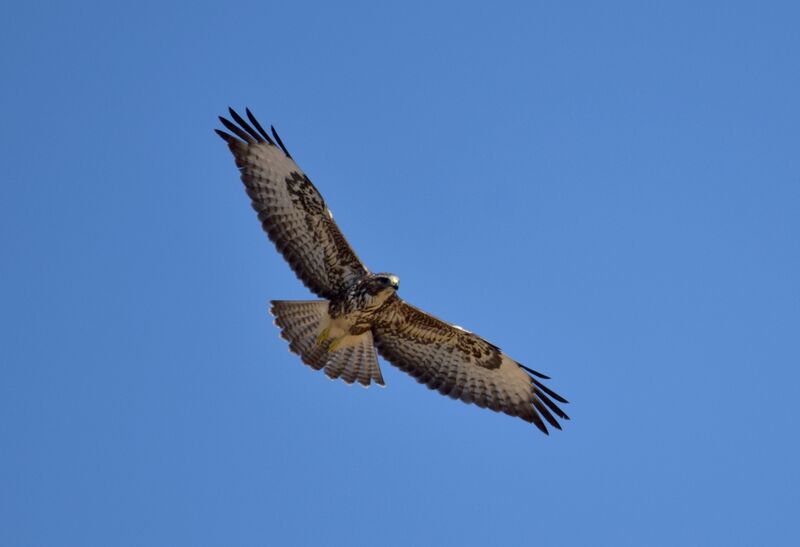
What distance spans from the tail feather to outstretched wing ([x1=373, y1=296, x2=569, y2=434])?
0.81ft

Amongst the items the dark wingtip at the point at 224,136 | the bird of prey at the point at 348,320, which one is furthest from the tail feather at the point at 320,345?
the dark wingtip at the point at 224,136

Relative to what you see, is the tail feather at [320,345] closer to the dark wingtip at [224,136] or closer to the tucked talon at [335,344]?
the tucked talon at [335,344]

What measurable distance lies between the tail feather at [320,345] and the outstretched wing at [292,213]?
0.94ft

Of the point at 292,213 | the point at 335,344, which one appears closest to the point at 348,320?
the point at 335,344

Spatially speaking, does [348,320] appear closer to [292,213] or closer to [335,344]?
[335,344]

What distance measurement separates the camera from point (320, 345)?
16641 mm

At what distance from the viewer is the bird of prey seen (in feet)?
53.3

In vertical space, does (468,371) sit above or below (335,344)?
above

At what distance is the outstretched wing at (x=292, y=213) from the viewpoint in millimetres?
16234

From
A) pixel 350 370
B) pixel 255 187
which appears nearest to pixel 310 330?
pixel 350 370

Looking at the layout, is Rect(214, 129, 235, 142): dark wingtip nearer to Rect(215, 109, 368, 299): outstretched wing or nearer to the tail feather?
Rect(215, 109, 368, 299): outstretched wing

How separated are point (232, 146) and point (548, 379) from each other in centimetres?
440

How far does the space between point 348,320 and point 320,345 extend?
49 cm

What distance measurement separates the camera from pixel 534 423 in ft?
55.5
